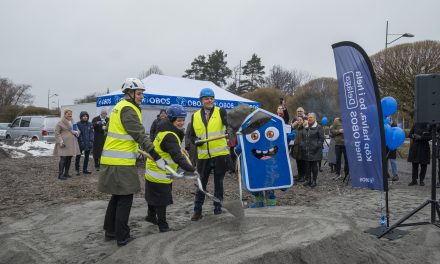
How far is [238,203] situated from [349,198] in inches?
155

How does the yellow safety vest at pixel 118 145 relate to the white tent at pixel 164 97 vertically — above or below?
below

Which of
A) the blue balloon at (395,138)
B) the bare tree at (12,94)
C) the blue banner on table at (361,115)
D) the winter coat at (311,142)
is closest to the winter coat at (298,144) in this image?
the winter coat at (311,142)

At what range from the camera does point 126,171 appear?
4332 millimetres

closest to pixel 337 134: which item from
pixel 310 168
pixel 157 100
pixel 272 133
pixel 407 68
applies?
pixel 310 168

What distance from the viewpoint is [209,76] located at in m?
52.0

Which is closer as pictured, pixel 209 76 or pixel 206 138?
pixel 206 138

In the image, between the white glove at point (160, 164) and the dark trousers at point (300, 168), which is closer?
the white glove at point (160, 164)

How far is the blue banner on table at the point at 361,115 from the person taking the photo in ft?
16.4

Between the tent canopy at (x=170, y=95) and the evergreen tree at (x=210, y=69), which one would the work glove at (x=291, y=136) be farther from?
the evergreen tree at (x=210, y=69)

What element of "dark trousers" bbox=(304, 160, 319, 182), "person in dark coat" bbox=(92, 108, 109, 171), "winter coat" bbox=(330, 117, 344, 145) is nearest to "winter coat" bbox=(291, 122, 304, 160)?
"dark trousers" bbox=(304, 160, 319, 182)

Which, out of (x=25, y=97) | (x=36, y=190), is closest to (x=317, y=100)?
(x=36, y=190)

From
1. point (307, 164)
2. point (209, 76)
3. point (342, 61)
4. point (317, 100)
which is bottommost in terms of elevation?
point (307, 164)

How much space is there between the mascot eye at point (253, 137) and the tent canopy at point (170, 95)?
Result: 8.00 meters

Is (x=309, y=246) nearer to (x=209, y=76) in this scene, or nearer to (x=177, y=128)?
(x=177, y=128)
